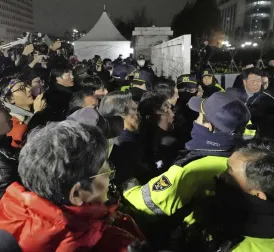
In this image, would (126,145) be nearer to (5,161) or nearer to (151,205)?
(151,205)

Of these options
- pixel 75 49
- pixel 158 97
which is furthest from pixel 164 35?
pixel 158 97

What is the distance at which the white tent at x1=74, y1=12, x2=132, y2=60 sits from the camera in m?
20.0

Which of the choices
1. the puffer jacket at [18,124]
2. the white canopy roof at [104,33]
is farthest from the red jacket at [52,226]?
the white canopy roof at [104,33]

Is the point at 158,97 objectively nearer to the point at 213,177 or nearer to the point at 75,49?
the point at 213,177

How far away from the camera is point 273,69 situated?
775 cm

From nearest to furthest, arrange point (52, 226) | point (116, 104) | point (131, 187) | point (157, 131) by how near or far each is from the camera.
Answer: point (52, 226) < point (131, 187) < point (116, 104) < point (157, 131)

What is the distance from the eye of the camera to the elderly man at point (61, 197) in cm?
117

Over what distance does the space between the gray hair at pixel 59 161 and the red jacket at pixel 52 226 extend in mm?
46

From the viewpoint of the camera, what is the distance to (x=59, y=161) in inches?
47.7

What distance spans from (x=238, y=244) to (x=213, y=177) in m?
0.45

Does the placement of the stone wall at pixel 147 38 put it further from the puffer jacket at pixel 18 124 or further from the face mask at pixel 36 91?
the puffer jacket at pixel 18 124

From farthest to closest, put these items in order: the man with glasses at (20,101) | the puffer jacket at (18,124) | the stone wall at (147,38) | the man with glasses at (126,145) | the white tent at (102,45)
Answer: the white tent at (102,45) → the stone wall at (147,38) → the man with glasses at (20,101) → the puffer jacket at (18,124) → the man with glasses at (126,145)

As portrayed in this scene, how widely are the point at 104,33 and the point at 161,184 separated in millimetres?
21100

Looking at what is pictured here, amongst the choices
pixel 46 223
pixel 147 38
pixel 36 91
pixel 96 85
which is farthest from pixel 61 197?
pixel 147 38
